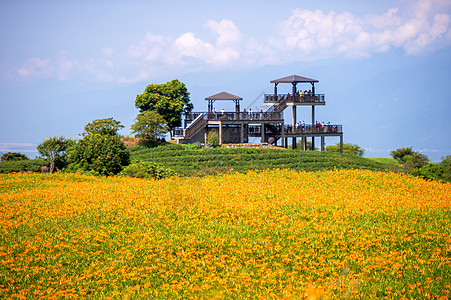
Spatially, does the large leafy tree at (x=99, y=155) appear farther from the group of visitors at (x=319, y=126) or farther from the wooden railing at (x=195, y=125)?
the group of visitors at (x=319, y=126)

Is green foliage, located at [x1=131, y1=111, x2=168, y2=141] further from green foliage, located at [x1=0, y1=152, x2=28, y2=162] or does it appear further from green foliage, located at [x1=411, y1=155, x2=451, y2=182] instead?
green foliage, located at [x1=411, y1=155, x2=451, y2=182]

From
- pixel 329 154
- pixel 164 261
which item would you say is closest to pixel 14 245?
pixel 164 261

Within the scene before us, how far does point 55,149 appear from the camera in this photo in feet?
105

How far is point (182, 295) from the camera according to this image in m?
9.49

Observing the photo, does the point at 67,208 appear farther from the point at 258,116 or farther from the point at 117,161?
the point at 258,116

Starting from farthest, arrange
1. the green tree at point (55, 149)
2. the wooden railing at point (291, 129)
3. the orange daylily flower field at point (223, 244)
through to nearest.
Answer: the wooden railing at point (291, 129) < the green tree at point (55, 149) < the orange daylily flower field at point (223, 244)

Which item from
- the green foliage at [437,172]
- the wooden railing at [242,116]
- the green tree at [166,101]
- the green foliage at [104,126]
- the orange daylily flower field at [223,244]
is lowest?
the orange daylily flower field at [223,244]

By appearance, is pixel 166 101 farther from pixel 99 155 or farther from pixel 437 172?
pixel 437 172

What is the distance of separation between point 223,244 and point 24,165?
23.3 metres

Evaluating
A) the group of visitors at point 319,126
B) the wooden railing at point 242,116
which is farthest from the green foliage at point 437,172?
the wooden railing at point 242,116

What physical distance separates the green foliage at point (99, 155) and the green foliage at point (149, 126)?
10704 mm

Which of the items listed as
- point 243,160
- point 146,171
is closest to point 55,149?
point 146,171

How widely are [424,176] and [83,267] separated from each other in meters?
22.1

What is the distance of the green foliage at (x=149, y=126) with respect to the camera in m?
40.7
